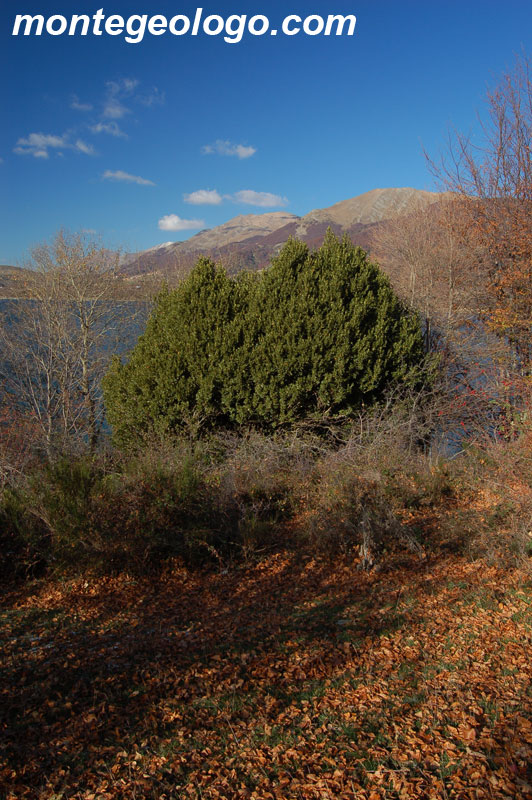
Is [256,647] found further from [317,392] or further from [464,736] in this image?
[317,392]

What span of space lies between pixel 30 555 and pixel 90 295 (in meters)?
12.8

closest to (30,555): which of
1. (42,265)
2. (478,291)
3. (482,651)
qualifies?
(482,651)

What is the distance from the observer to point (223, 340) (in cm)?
957

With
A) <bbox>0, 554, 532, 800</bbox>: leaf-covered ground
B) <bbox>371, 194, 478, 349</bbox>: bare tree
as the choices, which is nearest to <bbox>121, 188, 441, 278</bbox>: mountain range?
<bbox>371, 194, 478, 349</bbox>: bare tree

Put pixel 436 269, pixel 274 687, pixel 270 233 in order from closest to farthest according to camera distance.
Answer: pixel 274 687 → pixel 436 269 → pixel 270 233

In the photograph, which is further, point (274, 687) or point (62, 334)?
point (62, 334)

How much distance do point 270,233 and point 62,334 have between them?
212 ft

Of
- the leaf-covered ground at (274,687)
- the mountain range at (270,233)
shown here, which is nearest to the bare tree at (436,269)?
the mountain range at (270,233)

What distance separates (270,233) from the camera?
7638 cm

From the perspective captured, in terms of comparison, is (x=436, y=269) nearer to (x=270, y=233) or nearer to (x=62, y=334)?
(x=62, y=334)

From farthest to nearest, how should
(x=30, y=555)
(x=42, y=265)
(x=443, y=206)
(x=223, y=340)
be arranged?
(x=42, y=265) < (x=443, y=206) < (x=223, y=340) < (x=30, y=555)

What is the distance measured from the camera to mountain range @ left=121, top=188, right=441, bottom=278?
21.9m

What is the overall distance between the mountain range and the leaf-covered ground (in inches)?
320

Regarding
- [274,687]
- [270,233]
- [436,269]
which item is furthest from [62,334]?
[270,233]
